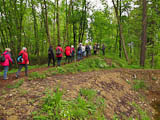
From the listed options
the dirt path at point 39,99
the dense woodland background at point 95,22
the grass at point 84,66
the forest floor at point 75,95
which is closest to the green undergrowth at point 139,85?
the forest floor at point 75,95

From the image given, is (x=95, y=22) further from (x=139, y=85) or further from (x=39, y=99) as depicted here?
(x=39, y=99)

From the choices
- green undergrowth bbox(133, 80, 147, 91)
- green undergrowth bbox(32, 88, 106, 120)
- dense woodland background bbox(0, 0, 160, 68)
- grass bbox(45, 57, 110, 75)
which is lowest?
green undergrowth bbox(133, 80, 147, 91)

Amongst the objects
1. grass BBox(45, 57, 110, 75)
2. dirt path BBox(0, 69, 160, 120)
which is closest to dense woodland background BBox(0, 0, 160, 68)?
grass BBox(45, 57, 110, 75)

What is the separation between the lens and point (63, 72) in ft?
24.0

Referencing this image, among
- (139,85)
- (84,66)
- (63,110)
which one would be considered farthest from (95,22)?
(63,110)

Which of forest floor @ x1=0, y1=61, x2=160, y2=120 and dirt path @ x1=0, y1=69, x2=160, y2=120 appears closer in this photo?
dirt path @ x1=0, y1=69, x2=160, y2=120

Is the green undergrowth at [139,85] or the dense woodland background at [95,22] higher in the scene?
the dense woodland background at [95,22]

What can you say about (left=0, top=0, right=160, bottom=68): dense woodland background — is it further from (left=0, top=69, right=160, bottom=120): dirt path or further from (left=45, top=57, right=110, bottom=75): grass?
(left=0, top=69, right=160, bottom=120): dirt path

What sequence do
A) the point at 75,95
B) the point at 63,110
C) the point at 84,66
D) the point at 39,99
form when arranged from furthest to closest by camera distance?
the point at 84,66 < the point at 75,95 < the point at 39,99 < the point at 63,110

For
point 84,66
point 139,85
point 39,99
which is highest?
point 84,66

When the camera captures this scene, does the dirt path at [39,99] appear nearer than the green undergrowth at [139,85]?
Yes

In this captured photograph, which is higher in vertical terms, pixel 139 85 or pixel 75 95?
pixel 75 95

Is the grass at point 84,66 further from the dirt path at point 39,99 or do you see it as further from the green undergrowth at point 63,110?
the green undergrowth at point 63,110

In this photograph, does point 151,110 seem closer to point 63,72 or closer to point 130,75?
point 130,75
